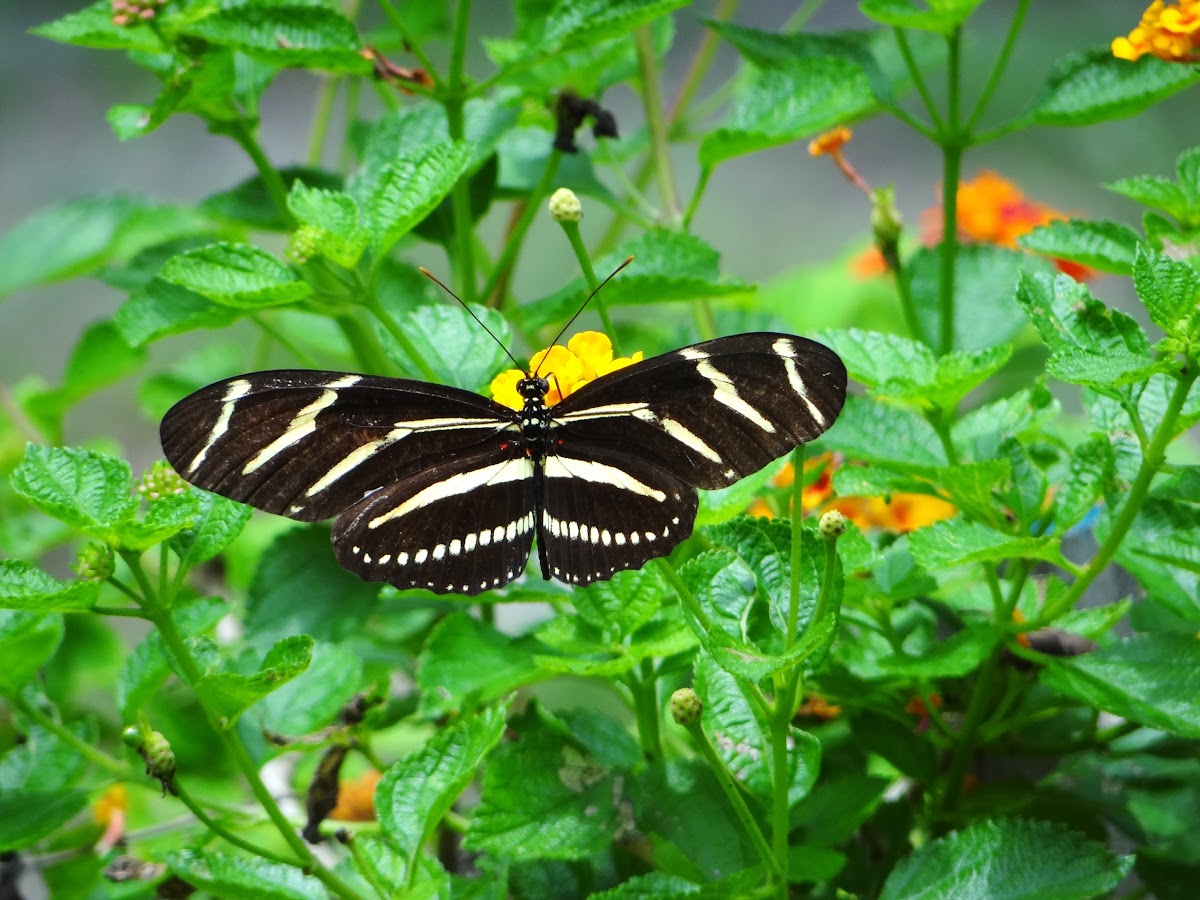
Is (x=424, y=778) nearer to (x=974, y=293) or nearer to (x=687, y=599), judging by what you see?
(x=687, y=599)

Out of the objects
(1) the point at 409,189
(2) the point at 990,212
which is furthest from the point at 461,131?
(2) the point at 990,212

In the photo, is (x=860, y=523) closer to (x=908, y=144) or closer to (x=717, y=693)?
(x=717, y=693)

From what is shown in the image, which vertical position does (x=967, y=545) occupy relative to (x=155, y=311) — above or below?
below

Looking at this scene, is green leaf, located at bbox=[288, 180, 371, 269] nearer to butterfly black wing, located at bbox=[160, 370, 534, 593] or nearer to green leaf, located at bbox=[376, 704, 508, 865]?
butterfly black wing, located at bbox=[160, 370, 534, 593]

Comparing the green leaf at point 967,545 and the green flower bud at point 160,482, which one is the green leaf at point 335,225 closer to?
the green flower bud at point 160,482

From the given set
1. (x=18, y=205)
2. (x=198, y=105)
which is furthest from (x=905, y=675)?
(x=18, y=205)

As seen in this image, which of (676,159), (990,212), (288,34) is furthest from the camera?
(676,159)
